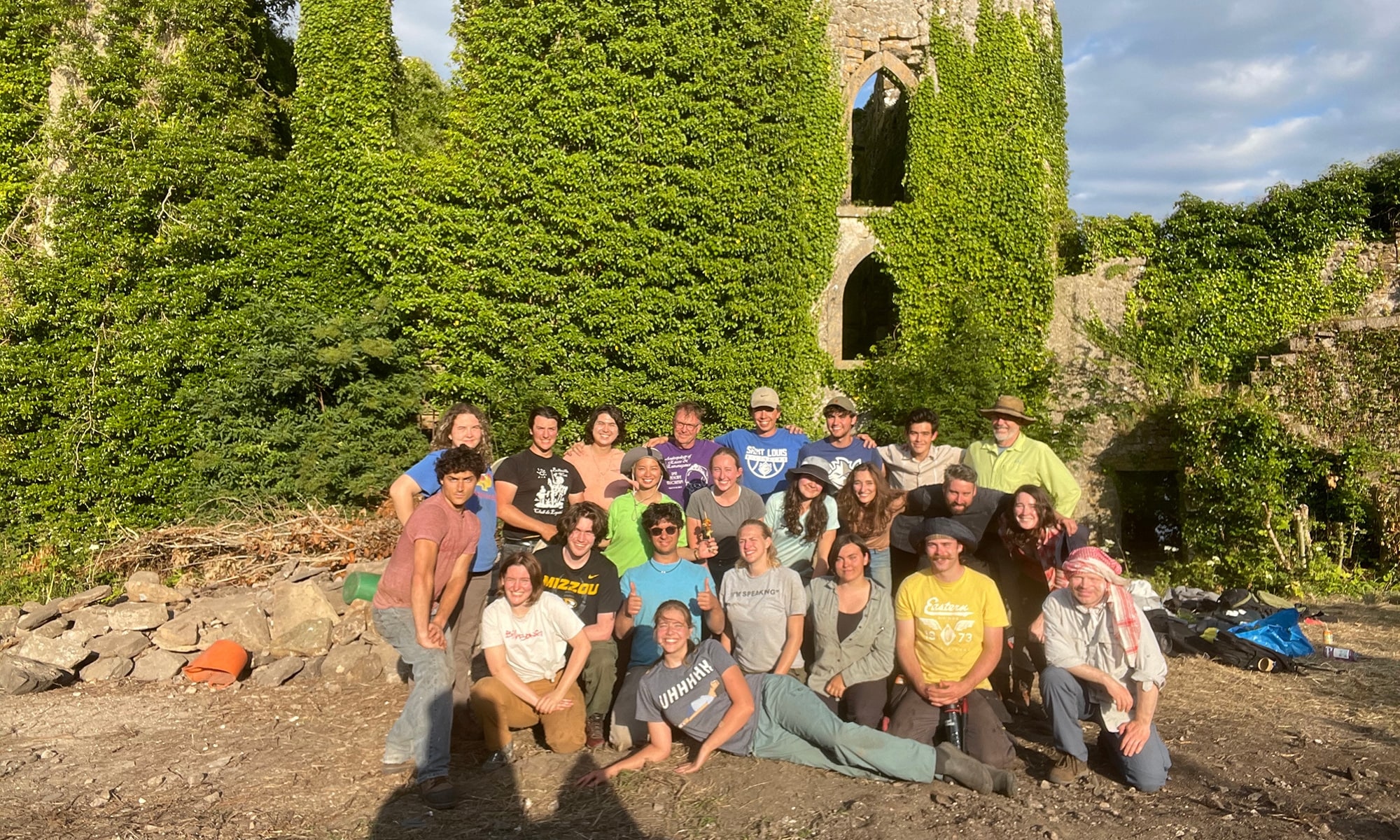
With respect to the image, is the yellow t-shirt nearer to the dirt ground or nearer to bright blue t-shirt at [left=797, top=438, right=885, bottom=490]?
the dirt ground

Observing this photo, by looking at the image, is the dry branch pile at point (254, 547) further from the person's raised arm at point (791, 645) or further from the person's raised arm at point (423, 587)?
the person's raised arm at point (791, 645)

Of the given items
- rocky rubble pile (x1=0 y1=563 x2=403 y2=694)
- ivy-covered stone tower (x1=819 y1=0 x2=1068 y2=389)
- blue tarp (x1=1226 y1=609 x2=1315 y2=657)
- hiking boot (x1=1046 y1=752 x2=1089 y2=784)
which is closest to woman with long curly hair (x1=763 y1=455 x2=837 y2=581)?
hiking boot (x1=1046 y1=752 x2=1089 y2=784)

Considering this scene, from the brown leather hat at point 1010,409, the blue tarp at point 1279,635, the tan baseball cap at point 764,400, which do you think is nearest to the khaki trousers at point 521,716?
the tan baseball cap at point 764,400

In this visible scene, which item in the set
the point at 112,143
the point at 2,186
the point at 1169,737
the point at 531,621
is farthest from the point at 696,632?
the point at 2,186

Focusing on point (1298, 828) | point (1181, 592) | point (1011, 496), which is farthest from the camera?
point (1181, 592)

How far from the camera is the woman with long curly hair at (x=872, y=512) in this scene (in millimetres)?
5762

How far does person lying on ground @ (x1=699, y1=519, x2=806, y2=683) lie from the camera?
543 centimetres

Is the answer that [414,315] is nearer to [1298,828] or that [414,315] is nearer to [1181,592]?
[1181,592]

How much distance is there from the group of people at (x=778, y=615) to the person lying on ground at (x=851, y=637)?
0.04ft

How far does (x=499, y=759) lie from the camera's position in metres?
5.29

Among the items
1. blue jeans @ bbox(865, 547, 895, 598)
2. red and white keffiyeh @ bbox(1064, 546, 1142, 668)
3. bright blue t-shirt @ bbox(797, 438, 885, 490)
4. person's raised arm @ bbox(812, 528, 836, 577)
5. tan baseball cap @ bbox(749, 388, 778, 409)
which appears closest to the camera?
red and white keffiyeh @ bbox(1064, 546, 1142, 668)

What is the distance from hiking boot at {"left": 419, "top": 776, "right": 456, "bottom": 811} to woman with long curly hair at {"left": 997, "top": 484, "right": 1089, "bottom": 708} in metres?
3.32

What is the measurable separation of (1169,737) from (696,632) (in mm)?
2887

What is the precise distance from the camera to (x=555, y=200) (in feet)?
38.4
